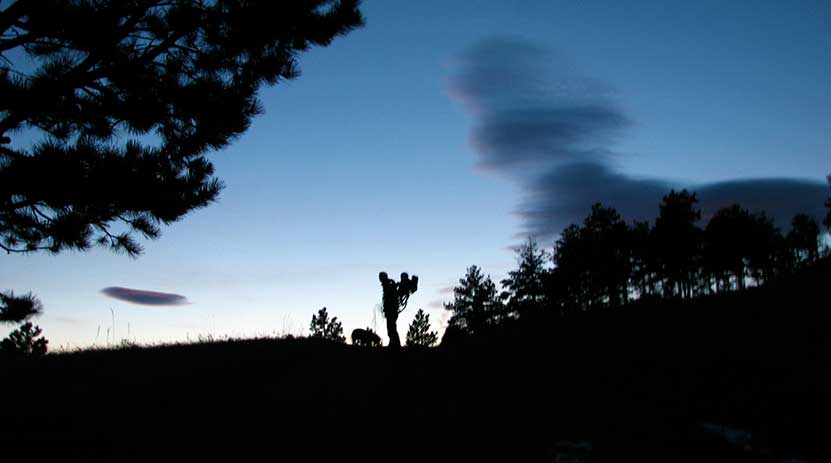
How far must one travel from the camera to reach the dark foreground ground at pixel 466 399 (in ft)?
24.0

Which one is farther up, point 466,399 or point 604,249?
point 604,249

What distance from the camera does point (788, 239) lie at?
97.4 meters

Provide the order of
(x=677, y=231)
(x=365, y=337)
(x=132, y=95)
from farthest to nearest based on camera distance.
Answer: (x=677, y=231), (x=365, y=337), (x=132, y=95)

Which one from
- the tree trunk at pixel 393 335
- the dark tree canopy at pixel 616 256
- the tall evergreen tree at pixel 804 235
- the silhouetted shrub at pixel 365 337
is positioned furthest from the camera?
the tall evergreen tree at pixel 804 235

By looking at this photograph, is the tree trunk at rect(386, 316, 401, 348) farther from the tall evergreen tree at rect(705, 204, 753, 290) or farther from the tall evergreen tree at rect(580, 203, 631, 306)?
the tall evergreen tree at rect(705, 204, 753, 290)

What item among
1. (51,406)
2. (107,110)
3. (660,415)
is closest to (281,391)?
(51,406)

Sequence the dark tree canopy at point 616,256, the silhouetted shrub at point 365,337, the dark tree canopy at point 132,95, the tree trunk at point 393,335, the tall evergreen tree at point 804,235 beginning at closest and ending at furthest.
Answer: the dark tree canopy at point 132,95 < the tree trunk at point 393,335 < the silhouetted shrub at point 365,337 < the dark tree canopy at point 616,256 < the tall evergreen tree at point 804,235

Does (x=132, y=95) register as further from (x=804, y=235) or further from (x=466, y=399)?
(x=804, y=235)

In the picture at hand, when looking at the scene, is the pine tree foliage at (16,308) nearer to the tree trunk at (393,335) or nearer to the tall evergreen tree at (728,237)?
the tree trunk at (393,335)

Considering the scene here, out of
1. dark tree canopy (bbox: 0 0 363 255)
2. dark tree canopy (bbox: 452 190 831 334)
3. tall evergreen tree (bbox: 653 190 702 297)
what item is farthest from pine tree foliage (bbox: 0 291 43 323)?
tall evergreen tree (bbox: 653 190 702 297)

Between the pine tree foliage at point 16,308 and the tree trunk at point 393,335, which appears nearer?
the pine tree foliage at point 16,308

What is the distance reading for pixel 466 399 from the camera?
10.4m

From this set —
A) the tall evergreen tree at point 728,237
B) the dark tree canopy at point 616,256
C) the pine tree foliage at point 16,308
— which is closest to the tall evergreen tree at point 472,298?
the dark tree canopy at point 616,256

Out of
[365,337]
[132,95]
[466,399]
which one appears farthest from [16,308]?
[365,337]
